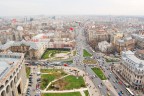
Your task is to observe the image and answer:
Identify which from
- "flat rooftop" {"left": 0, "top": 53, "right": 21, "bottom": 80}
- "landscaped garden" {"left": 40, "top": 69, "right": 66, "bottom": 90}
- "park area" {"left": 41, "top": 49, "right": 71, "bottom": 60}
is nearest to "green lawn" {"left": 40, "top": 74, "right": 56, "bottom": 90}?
"landscaped garden" {"left": 40, "top": 69, "right": 66, "bottom": 90}

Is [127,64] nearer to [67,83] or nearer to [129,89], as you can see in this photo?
[129,89]

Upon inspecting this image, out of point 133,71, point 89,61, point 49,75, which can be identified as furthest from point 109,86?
point 89,61

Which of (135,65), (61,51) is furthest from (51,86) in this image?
(61,51)

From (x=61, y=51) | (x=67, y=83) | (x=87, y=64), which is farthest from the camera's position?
(x=61, y=51)

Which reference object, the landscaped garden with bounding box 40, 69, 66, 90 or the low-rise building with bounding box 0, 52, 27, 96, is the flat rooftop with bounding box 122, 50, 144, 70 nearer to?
the landscaped garden with bounding box 40, 69, 66, 90

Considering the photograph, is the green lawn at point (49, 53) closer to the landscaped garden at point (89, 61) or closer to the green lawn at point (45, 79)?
the landscaped garden at point (89, 61)

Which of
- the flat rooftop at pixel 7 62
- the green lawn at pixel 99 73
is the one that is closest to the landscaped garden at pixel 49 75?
the flat rooftop at pixel 7 62
